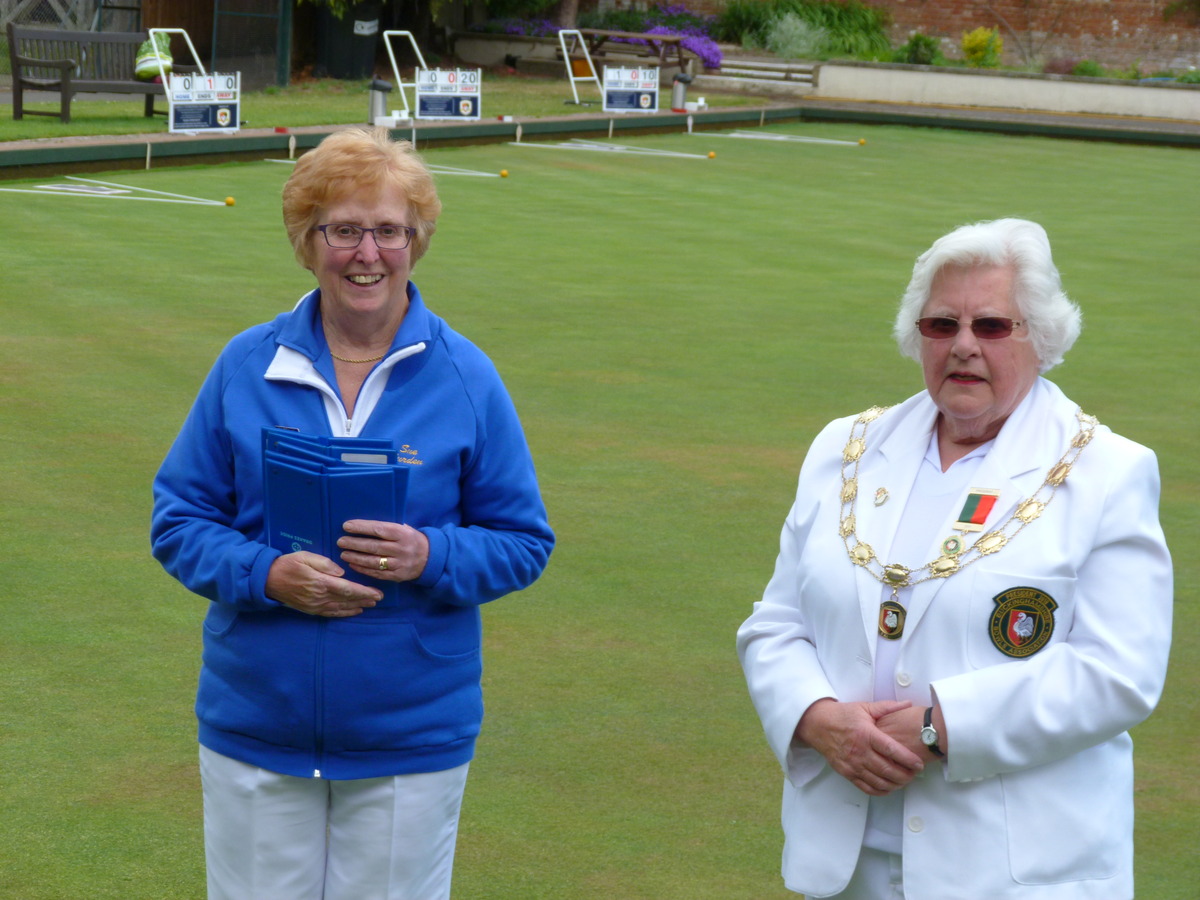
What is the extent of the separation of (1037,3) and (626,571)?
36445mm

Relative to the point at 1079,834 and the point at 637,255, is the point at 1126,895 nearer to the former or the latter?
the point at 1079,834

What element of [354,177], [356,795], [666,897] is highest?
[354,177]

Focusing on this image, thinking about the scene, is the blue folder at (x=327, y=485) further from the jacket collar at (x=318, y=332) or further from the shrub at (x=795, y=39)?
the shrub at (x=795, y=39)

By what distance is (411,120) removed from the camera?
21156 millimetres

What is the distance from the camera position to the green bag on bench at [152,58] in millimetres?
19562

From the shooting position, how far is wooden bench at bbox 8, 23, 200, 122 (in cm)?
1848

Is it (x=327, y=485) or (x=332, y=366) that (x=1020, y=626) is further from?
(x=332, y=366)

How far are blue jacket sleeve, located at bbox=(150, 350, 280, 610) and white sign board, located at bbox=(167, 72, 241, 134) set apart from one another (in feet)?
52.8

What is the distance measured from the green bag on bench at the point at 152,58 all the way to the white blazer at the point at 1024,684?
60.6ft

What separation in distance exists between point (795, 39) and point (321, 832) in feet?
117

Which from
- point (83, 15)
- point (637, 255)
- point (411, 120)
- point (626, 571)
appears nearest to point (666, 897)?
point (626, 571)

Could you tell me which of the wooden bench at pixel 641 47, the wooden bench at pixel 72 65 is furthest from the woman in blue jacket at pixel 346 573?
the wooden bench at pixel 641 47

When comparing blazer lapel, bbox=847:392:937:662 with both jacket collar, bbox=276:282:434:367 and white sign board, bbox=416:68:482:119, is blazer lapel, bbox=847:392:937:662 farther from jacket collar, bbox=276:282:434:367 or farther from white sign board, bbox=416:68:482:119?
white sign board, bbox=416:68:482:119

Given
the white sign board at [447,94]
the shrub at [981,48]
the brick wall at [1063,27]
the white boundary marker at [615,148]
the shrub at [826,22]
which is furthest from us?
the brick wall at [1063,27]
